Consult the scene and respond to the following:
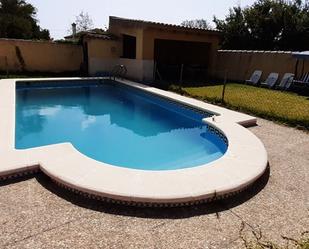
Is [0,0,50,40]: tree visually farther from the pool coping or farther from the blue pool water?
the pool coping

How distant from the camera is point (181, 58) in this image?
2259 centimetres

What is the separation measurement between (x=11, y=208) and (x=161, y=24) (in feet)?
45.9

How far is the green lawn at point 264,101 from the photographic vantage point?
31.5ft

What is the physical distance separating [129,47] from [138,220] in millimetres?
17427

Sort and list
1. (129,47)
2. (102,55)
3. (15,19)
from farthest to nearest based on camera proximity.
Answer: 1. (15,19)
2. (129,47)
3. (102,55)

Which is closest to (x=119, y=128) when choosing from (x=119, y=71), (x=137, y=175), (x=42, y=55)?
(x=137, y=175)

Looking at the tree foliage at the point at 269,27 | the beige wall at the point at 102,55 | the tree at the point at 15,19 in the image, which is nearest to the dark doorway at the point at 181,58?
the beige wall at the point at 102,55

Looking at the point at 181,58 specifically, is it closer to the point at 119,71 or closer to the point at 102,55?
the point at 119,71

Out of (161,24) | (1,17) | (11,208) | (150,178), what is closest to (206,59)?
(161,24)

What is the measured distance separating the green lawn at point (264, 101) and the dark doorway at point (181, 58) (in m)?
4.03

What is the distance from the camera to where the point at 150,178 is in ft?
15.9

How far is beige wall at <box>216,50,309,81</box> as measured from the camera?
15984 mm

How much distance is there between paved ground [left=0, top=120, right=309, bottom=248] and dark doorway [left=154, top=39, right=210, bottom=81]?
46.7 feet

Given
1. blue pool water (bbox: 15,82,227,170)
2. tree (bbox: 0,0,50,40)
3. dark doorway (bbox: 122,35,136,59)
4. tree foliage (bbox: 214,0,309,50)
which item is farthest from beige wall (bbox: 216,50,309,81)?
tree (bbox: 0,0,50,40)
